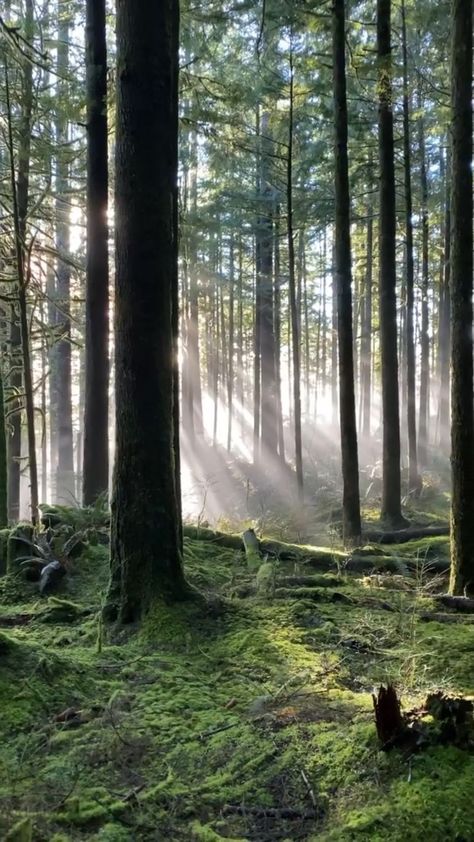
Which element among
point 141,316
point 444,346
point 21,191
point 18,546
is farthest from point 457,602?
point 444,346

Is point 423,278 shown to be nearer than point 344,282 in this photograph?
No

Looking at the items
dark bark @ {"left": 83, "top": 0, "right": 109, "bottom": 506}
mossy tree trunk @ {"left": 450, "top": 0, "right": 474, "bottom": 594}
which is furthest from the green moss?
dark bark @ {"left": 83, "top": 0, "right": 109, "bottom": 506}

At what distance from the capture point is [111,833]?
7.60 feet

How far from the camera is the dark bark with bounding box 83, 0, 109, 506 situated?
8750mm

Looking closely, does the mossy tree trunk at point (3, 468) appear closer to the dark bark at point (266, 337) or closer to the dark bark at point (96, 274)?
the dark bark at point (96, 274)

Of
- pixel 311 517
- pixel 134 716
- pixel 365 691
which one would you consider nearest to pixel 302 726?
pixel 365 691

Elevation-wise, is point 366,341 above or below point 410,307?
above

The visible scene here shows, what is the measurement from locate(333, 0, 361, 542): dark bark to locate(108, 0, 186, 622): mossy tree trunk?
5.04 meters

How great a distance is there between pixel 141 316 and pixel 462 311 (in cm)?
311

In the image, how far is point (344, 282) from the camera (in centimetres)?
955

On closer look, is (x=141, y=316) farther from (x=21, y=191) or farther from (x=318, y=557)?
(x=21, y=191)

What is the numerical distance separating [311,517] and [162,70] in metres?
12.3

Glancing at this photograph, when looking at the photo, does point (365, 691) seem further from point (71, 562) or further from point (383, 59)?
point (383, 59)

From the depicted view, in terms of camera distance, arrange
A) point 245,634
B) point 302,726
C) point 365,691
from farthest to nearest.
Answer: point 245,634 → point 365,691 → point 302,726
